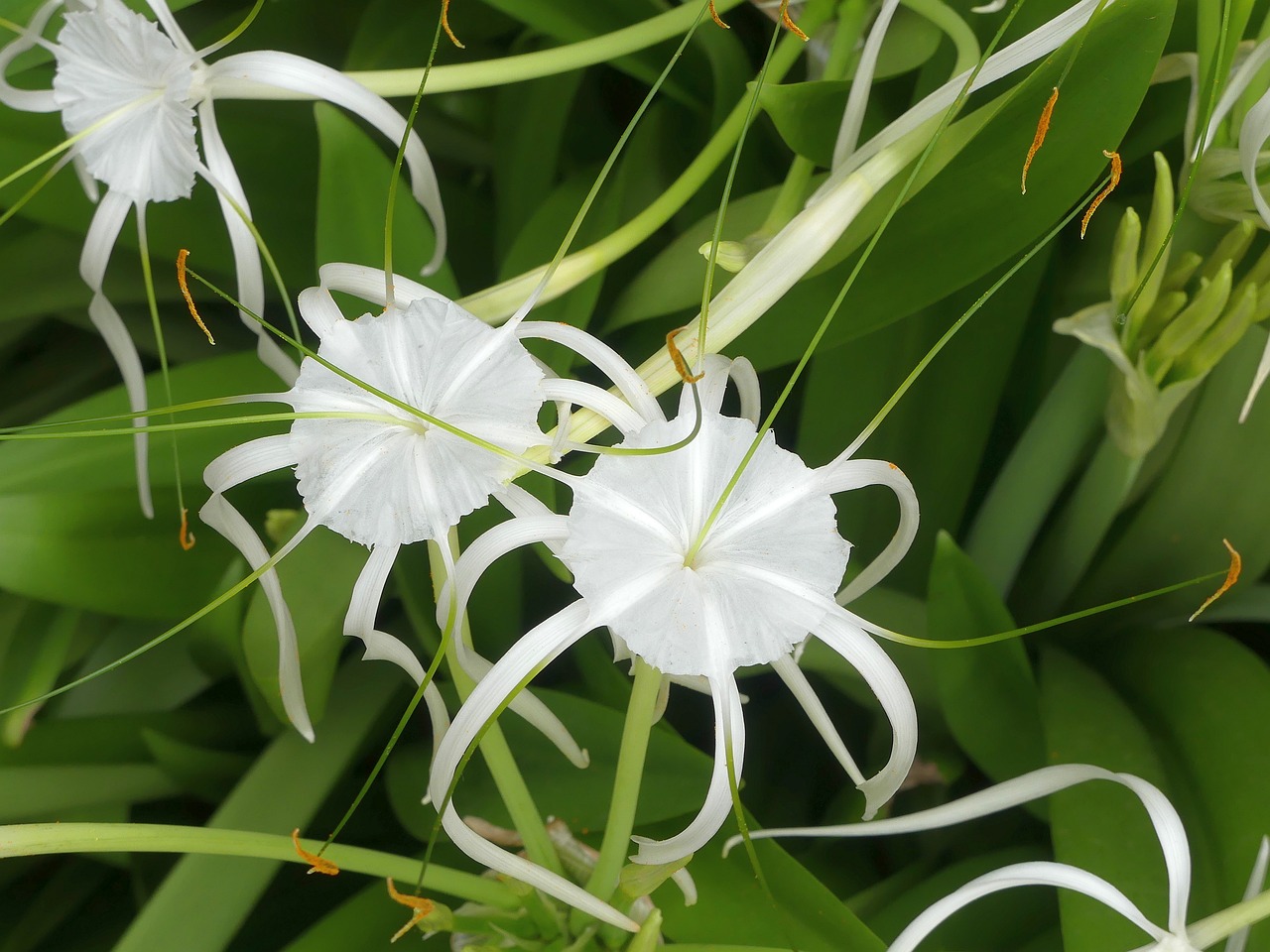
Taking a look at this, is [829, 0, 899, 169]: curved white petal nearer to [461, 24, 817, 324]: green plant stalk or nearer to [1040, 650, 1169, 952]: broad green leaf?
[461, 24, 817, 324]: green plant stalk

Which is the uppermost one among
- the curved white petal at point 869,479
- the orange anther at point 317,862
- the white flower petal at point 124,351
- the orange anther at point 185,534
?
the white flower petal at point 124,351

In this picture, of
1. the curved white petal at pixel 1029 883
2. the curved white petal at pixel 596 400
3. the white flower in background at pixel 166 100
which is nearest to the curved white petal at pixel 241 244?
the white flower in background at pixel 166 100

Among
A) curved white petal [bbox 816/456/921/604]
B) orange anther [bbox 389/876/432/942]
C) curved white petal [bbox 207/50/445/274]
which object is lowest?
orange anther [bbox 389/876/432/942]

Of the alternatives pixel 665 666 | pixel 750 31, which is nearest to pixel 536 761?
pixel 665 666

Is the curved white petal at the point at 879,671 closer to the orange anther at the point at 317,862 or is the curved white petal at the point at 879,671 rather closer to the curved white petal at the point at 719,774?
the curved white petal at the point at 719,774

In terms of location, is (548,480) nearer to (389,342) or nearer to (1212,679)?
(389,342)

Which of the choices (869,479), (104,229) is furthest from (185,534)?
(869,479)

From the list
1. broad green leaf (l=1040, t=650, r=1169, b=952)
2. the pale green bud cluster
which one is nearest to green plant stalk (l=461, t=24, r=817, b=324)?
the pale green bud cluster
